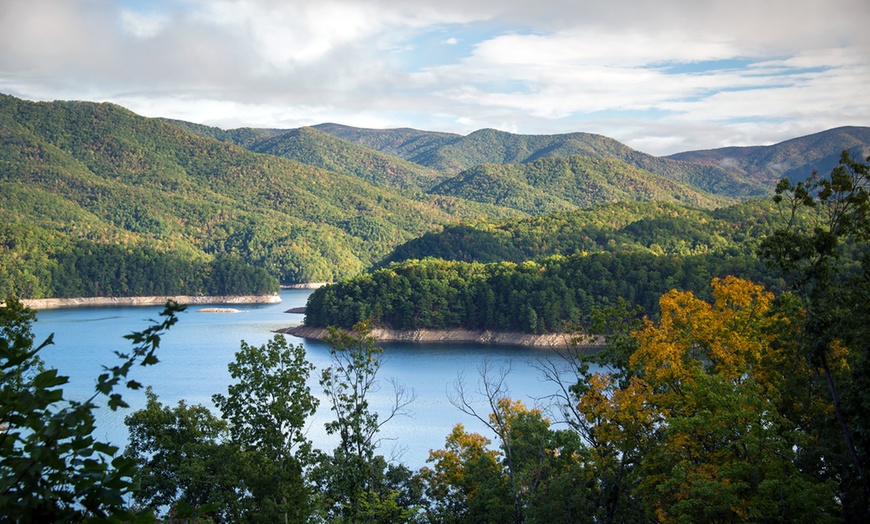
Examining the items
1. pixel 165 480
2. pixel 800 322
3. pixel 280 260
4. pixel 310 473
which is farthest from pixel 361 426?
pixel 280 260

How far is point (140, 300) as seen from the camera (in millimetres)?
135500

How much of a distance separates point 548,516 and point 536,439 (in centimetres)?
509

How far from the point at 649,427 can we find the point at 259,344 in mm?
59118

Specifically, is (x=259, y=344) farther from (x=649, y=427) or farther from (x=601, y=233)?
(x=601, y=233)

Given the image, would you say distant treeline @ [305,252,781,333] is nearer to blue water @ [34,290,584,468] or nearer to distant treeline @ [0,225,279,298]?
blue water @ [34,290,584,468]

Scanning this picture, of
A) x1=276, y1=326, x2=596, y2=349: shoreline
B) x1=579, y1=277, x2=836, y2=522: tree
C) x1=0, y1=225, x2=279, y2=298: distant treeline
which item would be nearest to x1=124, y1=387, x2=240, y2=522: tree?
x1=579, y1=277, x2=836, y2=522: tree

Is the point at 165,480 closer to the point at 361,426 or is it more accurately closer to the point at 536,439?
the point at 361,426

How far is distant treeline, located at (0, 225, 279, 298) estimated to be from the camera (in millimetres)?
126438

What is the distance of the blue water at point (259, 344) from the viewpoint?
43.1 meters

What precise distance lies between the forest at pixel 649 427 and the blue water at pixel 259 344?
7248 millimetres

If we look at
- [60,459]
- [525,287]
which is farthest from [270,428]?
[525,287]

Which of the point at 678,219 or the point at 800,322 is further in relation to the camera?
the point at 678,219

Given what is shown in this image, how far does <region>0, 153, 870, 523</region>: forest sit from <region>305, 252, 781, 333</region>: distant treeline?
59884mm

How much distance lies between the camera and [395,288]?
94000mm
